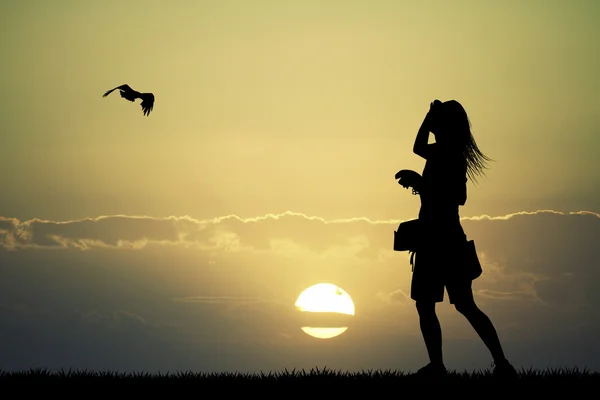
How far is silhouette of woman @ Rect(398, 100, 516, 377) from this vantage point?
8758 millimetres

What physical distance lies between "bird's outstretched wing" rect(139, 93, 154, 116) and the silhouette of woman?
4.45 m

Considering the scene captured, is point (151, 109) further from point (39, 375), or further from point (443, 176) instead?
point (443, 176)

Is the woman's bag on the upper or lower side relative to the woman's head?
lower

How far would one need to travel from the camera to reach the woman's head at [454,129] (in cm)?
877

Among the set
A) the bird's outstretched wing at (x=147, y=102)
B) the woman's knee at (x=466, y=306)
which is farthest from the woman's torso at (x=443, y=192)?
the bird's outstretched wing at (x=147, y=102)

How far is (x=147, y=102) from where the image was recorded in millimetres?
11750

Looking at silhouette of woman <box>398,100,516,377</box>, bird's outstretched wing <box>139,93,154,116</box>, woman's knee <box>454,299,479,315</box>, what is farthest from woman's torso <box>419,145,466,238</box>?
bird's outstretched wing <box>139,93,154,116</box>

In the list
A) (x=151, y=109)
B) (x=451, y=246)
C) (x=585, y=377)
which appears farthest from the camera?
(x=151, y=109)

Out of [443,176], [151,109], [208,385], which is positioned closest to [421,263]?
[443,176]

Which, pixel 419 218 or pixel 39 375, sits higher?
pixel 419 218

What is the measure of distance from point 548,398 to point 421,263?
77.4 inches

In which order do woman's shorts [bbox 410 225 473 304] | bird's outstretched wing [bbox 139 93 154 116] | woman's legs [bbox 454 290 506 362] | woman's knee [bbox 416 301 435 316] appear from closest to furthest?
woman's legs [bbox 454 290 506 362], woman's shorts [bbox 410 225 473 304], woman's knee [bbox 416 301 435 316], bird's outstretched wing [bbox 139 93 154 116]

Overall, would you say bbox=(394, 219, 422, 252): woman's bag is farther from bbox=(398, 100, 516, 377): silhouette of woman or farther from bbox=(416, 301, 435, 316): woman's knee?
bbox=(416, 301, 435, 316): woman's knee

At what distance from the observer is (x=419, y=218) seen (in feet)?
29.5
